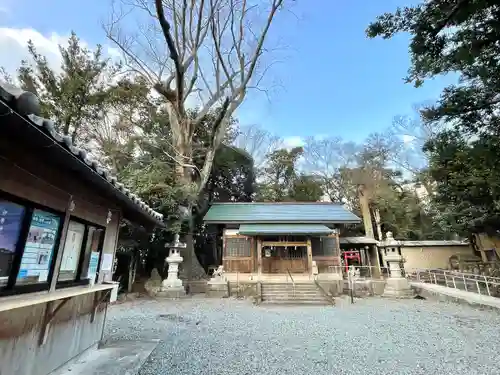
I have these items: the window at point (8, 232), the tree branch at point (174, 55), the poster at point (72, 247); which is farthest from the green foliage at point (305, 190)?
the window at point (8, 232)

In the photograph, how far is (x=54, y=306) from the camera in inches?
114

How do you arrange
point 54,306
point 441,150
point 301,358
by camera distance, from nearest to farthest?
point 54,306
point 301,358
point 441,150

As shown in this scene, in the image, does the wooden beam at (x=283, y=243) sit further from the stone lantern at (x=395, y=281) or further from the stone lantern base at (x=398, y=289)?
the stone lantern base at (x=398, y=289)

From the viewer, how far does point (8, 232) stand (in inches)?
88.9

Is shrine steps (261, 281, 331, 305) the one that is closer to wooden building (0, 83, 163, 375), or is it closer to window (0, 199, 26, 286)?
wooden building (0, 83, 163, 375)

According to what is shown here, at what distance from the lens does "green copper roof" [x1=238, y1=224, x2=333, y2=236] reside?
1351 centimetres

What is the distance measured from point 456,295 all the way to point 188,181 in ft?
43.0

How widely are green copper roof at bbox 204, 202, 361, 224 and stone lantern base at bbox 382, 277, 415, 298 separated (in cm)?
341

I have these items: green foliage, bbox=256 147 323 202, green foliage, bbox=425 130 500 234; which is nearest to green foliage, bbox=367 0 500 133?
green foliage, bbox=425 130 500 234

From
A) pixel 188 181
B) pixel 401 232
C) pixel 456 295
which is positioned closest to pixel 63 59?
pixel 188 181

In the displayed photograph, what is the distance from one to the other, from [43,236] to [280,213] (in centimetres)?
1407

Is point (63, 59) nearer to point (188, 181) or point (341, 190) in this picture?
point (188, 181)

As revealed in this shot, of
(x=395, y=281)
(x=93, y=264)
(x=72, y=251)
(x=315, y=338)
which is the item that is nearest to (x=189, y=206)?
(x=315, y=338)

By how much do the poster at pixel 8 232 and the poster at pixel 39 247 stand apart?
0.44 ft
